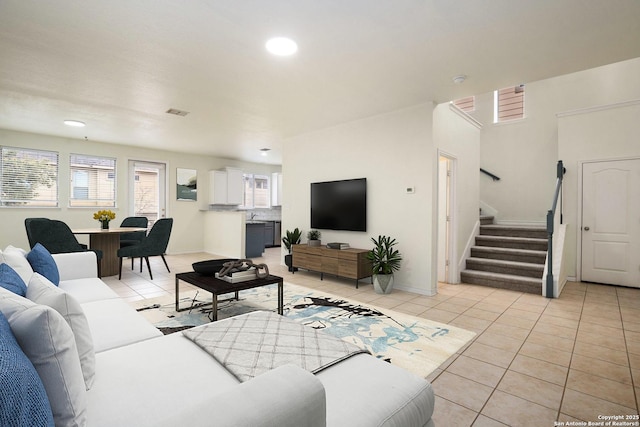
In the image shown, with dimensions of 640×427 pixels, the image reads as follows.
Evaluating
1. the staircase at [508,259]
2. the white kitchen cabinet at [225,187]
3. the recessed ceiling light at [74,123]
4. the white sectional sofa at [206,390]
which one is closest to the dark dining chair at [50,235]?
the recessed ceiling light at [74,123]

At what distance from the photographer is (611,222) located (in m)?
4.75

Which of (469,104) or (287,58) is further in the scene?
(469,104)

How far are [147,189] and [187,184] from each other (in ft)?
2.89

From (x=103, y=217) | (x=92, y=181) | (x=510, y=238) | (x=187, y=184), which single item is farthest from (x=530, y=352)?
(x=92, y=181)

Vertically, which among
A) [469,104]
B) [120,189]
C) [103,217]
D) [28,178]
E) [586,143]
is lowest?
[103,217]

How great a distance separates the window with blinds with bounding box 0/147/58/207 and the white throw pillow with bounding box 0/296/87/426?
667 centimetres

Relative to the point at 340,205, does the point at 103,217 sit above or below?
below

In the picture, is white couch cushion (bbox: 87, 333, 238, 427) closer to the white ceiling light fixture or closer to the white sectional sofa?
the white sectional sofa

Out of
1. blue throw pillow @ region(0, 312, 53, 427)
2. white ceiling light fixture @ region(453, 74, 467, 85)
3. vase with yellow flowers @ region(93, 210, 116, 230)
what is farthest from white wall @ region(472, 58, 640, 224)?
vase with yellow flowers @ region(93, 210, 116, 230)

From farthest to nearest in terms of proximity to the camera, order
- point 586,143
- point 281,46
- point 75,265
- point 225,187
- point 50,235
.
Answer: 1. point 225,187
2. point 586,143
3. point 50,235
4. point 75,265
5. point 281,46

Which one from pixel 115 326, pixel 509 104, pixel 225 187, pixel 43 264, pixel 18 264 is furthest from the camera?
pixel 225 187

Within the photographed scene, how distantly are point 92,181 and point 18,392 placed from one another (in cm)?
728

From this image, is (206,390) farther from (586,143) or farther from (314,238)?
(586,143)

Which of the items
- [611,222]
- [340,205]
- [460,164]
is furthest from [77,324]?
[611,222]
